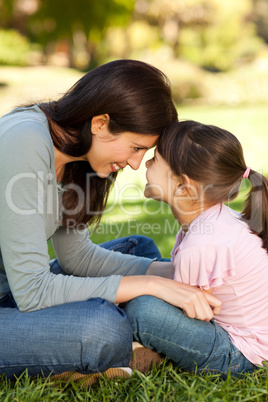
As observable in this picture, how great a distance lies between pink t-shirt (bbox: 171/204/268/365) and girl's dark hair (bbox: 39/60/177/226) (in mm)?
512

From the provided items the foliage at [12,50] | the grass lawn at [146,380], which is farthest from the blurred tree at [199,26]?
the grass lawn at [146,380]

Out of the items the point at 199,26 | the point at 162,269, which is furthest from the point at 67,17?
the point at 162,269

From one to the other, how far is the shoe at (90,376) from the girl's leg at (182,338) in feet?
0.47

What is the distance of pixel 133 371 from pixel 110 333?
291 mm

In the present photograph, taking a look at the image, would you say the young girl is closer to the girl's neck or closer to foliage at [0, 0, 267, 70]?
the girl's neck

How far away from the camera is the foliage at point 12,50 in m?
18.9

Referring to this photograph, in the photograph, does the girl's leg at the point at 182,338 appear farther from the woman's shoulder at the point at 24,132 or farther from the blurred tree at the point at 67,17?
the blurred tree at the point at 67,17

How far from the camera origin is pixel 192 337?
209 cm

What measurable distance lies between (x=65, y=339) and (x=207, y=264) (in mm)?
645

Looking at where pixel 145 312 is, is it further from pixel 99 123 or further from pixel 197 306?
pixel 99 123

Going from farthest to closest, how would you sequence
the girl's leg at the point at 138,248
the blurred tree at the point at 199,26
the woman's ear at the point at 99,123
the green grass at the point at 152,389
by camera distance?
the blurred tree at the point at 199,26, the girl's leg at the point at 138,248, the woman's ear at the point at 99,123, the green grass at the point at 152,389

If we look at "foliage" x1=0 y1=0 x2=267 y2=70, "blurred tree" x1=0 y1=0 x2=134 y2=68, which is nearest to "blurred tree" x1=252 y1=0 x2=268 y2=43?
"foliage" x1=0 y1=0 x2=267 y2=70

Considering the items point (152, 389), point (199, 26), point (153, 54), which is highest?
point (199, 26)

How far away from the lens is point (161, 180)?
238 centimetres
